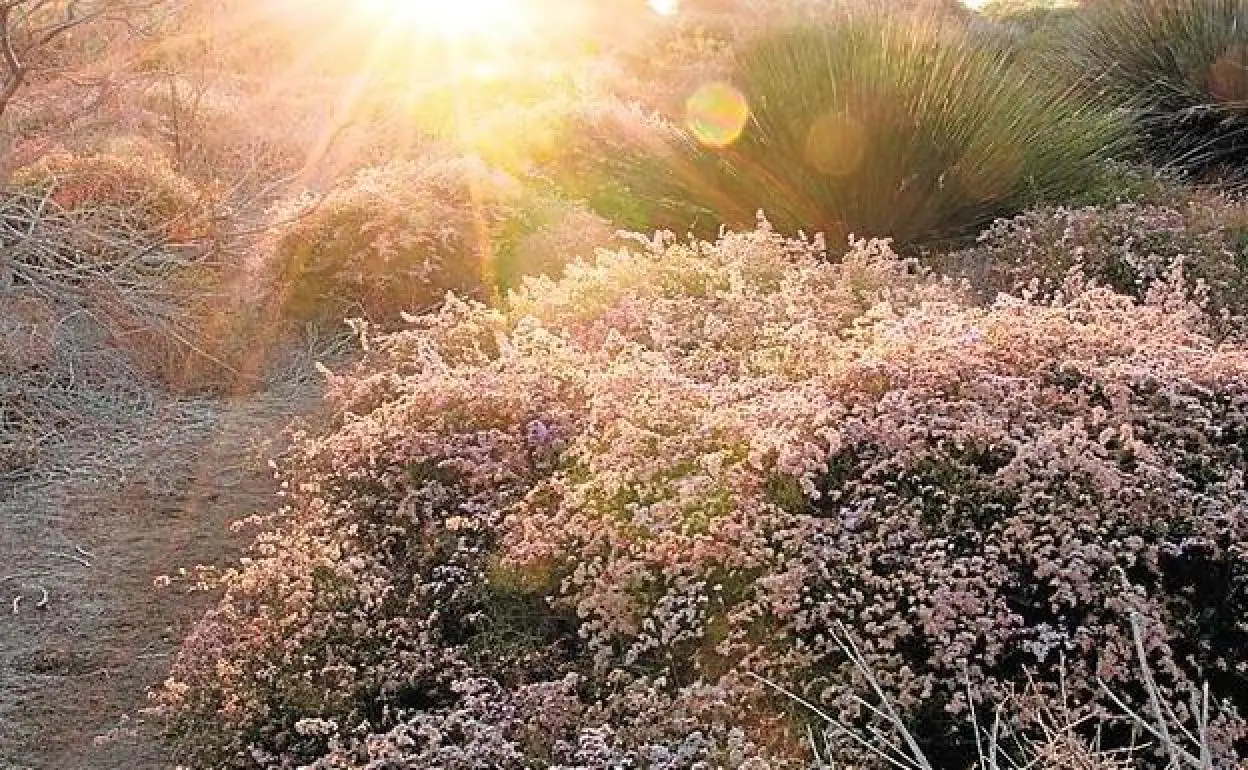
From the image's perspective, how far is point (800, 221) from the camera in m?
7.60

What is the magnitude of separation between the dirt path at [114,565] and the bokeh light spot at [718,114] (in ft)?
9.44

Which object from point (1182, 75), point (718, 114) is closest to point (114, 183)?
point (718, 114)

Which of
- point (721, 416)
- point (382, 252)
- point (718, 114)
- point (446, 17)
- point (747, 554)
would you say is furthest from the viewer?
point (446, 17)

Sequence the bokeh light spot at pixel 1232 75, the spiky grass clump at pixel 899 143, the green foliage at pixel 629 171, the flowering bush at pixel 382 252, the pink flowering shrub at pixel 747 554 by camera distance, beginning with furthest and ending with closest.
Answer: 1. the bokeh light spot at pixel 1232 75
2. the green foliage at pixel 629 171
3. the flowering bush at pixel 382 252
4. the spiky grass clump at pixel 899 143
5. the pink flowering shrub at pixel 747 554

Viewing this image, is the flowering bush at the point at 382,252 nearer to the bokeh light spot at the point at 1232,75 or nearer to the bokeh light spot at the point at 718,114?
the bokeh light spot at the point at 718,114

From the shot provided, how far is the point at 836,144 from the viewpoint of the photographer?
7.32m

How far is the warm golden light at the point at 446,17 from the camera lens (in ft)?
64.4

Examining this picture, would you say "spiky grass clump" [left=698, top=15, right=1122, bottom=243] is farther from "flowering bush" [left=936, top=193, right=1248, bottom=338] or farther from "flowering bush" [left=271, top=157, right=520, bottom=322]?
"flowering bush" [left=271, top=157, right=520, bottom=322]

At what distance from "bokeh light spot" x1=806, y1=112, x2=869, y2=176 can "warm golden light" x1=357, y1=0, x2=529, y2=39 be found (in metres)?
12.6

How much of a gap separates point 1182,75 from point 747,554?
707 centimetres

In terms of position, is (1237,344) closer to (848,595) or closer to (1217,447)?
(1217,447)

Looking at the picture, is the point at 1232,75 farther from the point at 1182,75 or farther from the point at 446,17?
the point at 446,17

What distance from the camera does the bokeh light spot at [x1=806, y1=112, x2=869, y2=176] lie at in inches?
287

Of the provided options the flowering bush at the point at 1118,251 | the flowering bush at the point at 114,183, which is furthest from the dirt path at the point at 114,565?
the flowering bush at the point at 1118,251
